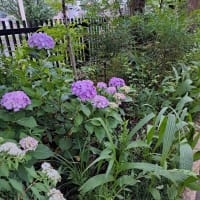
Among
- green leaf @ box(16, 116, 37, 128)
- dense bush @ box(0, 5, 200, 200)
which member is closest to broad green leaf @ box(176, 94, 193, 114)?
dense bush @ box(0, 5, 200, 200)

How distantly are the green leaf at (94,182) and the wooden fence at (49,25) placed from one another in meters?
2.38

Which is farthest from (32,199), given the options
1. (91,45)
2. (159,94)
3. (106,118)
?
(91,45)

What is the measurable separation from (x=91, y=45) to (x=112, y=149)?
2976 millimetres

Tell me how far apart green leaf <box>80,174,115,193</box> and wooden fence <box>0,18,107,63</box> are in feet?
7.81

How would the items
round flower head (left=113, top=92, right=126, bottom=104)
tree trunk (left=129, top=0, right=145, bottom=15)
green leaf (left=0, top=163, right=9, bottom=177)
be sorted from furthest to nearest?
tree trunk (left=129, top=0, right=145, bottom=15) < round flower head (left=113, top=92, right=126, bottom=104) < green leaf (left=0, top=163, right=9, bottom=177)

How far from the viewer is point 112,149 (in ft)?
5.28

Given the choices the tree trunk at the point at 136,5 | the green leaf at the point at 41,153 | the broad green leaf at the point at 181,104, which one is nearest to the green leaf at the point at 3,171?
the green leaf at the point at 41,153

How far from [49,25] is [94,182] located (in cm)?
304

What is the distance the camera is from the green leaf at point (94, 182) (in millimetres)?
1482

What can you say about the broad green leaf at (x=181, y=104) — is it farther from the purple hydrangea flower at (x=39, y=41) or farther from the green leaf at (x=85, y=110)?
the purple hydrangea flower at (x=39, y=41)

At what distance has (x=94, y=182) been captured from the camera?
1505mm

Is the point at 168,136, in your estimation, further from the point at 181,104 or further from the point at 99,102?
the point at 181,104

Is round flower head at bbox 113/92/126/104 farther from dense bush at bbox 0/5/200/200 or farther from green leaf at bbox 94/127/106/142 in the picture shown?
green leaf at bbox 94/127/106/142

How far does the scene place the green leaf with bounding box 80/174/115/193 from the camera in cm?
148
